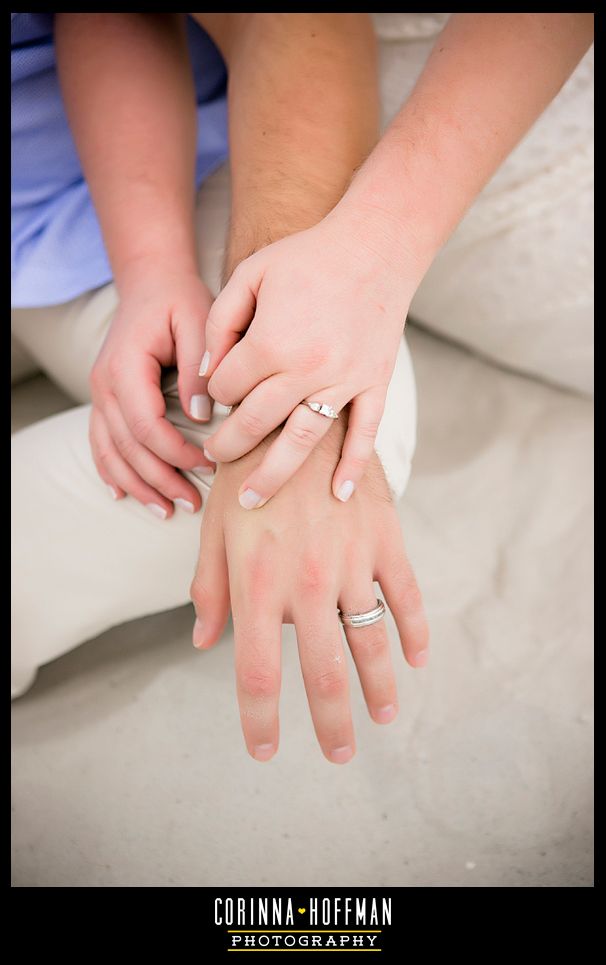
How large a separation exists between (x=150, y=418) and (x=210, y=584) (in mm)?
197

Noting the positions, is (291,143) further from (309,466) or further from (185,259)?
(309,466)

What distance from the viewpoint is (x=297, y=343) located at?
30.7 inches

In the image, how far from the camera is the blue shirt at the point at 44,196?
3.68ft

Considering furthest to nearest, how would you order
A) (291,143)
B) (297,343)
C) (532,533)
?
(532,533), (291,143), (297,343)

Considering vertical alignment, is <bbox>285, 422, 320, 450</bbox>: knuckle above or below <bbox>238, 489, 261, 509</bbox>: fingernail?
above

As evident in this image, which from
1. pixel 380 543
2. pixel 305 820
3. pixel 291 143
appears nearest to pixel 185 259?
pixel 291 143

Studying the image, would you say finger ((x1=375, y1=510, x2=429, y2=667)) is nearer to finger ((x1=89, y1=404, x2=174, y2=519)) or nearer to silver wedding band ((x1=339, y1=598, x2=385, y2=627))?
silver wedding band ((x1=339, y1=598, x2=385, y2=627))

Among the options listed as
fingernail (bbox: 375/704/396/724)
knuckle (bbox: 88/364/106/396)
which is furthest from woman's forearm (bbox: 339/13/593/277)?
fingernail (bbox: 375/704/396/724)

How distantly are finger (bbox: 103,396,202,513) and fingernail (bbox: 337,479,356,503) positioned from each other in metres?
0.21

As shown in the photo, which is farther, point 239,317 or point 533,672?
point 533,672

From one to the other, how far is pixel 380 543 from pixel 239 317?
0.27m

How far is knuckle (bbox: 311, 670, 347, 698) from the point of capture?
78cm

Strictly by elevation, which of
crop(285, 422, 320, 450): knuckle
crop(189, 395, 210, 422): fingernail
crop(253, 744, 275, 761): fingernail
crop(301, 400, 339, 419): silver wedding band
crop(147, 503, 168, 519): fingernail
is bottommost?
crop(253, 744, 275, 761): fingernail

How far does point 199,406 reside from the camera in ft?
2.99
